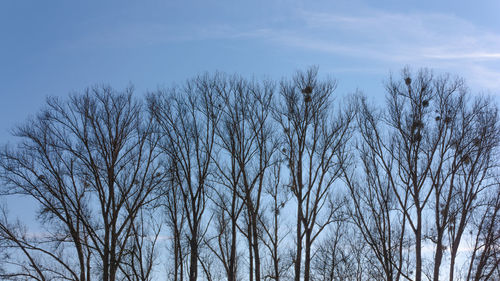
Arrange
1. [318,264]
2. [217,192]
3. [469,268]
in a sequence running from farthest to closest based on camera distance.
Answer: [318,264] → [469,268] → [217,192]

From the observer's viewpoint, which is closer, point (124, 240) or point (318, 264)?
point (124, 240)

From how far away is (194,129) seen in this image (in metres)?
18.0

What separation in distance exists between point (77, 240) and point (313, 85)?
34.3 ft

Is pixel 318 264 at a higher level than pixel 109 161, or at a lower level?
lower

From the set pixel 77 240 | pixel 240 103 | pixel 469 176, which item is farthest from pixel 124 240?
pixel 469 176

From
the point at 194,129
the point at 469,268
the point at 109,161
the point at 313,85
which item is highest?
the point at 313,85

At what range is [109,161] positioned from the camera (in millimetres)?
17812

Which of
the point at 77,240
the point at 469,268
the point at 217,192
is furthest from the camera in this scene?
the point at 469,268

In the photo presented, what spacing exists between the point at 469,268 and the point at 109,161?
599 inches

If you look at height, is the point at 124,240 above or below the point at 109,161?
below

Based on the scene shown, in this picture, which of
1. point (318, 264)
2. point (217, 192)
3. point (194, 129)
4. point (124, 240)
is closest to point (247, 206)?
point (217, 192)

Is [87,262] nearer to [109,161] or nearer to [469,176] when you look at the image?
[109,161]

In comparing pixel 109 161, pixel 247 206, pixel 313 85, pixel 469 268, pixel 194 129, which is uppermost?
pixel 313 85

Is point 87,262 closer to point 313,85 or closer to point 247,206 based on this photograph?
point 247,206
